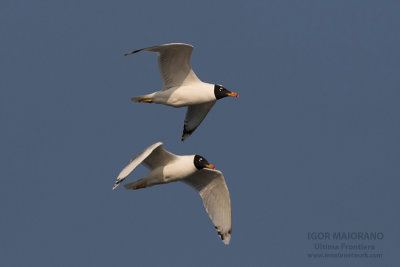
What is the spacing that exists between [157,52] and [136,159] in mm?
3131

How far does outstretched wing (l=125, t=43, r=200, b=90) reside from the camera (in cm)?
1908

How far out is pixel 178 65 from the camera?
19.5 metres

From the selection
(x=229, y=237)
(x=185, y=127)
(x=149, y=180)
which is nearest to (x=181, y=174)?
(x=149, y=180)

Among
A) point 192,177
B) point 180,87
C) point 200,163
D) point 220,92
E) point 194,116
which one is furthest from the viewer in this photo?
point 194,116

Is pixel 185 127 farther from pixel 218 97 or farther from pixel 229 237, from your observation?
pixel 229 237

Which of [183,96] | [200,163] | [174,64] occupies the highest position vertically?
[174,64]

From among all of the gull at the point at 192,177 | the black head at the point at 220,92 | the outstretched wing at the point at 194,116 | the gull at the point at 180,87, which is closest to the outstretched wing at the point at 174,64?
the gull at the point at 180,87

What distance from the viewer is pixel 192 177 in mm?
19125

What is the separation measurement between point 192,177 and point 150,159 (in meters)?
1.29

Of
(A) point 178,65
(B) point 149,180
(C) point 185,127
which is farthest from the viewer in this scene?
(C) point 185,127

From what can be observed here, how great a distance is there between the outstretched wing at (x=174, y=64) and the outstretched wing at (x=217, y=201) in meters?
2.24

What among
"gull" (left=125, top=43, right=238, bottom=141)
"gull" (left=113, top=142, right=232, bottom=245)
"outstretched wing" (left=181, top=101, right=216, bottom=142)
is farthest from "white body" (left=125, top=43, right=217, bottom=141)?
"gull" (left=113, top=142, right=232, bottom=245)

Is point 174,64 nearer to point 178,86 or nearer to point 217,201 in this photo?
point 178,86

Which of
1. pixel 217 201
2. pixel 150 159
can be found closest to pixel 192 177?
pixel 217 201
